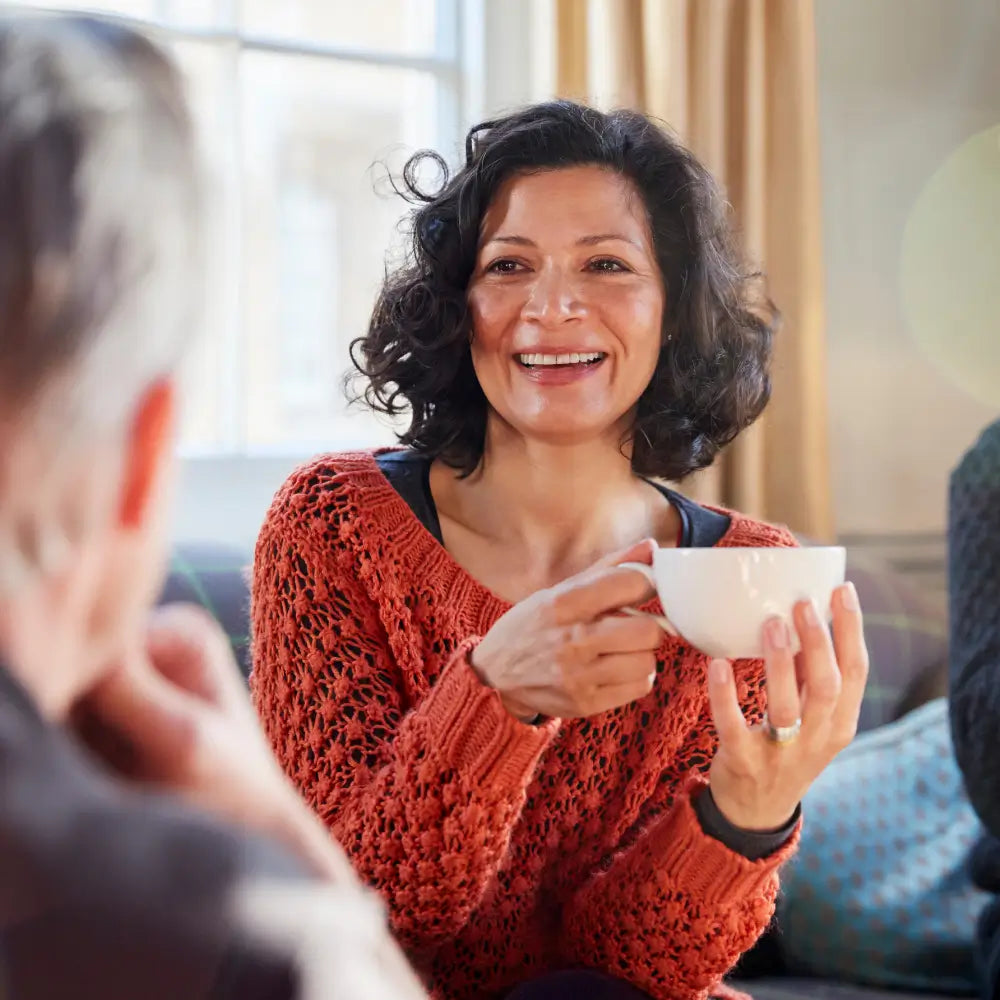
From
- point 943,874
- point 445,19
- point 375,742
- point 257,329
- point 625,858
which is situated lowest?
point 943,874

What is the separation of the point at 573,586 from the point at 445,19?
0.91 m

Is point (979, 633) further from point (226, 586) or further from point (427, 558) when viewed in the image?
point (226, 586)

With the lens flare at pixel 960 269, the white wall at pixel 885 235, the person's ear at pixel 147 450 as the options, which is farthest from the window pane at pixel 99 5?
the lens flare at pixel 960 269

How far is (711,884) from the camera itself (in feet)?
2.75

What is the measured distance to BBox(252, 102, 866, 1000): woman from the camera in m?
0.70

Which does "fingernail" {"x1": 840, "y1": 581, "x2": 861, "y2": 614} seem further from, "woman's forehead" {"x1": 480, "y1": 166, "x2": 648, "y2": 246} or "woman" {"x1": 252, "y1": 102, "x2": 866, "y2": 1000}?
"woman's forehead" {"x1": 480, "y1": 166, "x2": 648, "y2": 246}

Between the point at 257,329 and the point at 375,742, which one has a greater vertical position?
the point at 257,329

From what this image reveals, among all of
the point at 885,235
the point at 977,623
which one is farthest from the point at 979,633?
the point at 885,235

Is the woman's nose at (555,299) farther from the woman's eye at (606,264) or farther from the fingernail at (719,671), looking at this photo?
the fingernail at (719,671)

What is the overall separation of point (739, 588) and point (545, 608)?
111 mm

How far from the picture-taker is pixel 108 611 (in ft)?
1.16

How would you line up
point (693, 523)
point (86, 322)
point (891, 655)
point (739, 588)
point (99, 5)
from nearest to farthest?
point (86, 322)
point (99, 5)
point (739, 588)
point (693, 523)
point (891, 655)

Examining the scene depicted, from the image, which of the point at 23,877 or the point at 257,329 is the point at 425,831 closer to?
the point at 257,329

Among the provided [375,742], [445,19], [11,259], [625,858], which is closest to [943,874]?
[625,858]
